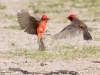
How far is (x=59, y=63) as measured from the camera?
10.2 meters

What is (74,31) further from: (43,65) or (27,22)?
(27,22)

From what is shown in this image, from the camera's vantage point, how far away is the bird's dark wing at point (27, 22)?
10.9m

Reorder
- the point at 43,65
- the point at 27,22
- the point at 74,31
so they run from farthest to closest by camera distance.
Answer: the point at 27,22 < the point at 74,31 < the point at 43,65

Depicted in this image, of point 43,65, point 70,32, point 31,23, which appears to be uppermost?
point 31,23

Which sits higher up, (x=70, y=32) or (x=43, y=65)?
(x=70, y=32)

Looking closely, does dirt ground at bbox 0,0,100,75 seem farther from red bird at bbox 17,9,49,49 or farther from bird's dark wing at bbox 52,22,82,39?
red bird at bbox 17,9,49,49

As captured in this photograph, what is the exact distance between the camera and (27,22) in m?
11.1

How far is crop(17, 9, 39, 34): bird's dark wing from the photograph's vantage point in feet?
35.8

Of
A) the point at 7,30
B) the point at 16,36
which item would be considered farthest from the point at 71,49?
the point at 7,30

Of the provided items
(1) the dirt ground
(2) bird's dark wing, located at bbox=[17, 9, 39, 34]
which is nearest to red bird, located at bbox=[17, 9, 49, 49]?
(2) bird's dark wing, located at bbox=[17, 9, 39, 34]

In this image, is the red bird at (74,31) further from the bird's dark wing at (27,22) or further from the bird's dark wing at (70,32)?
the bird's dark wing at (27,22)

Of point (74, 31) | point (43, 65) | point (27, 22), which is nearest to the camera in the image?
point (43, 65)

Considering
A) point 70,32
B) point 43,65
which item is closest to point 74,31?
point 70,32

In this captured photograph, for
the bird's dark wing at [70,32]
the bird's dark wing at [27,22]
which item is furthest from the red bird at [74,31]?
the bird's dark wing at [27,22]
